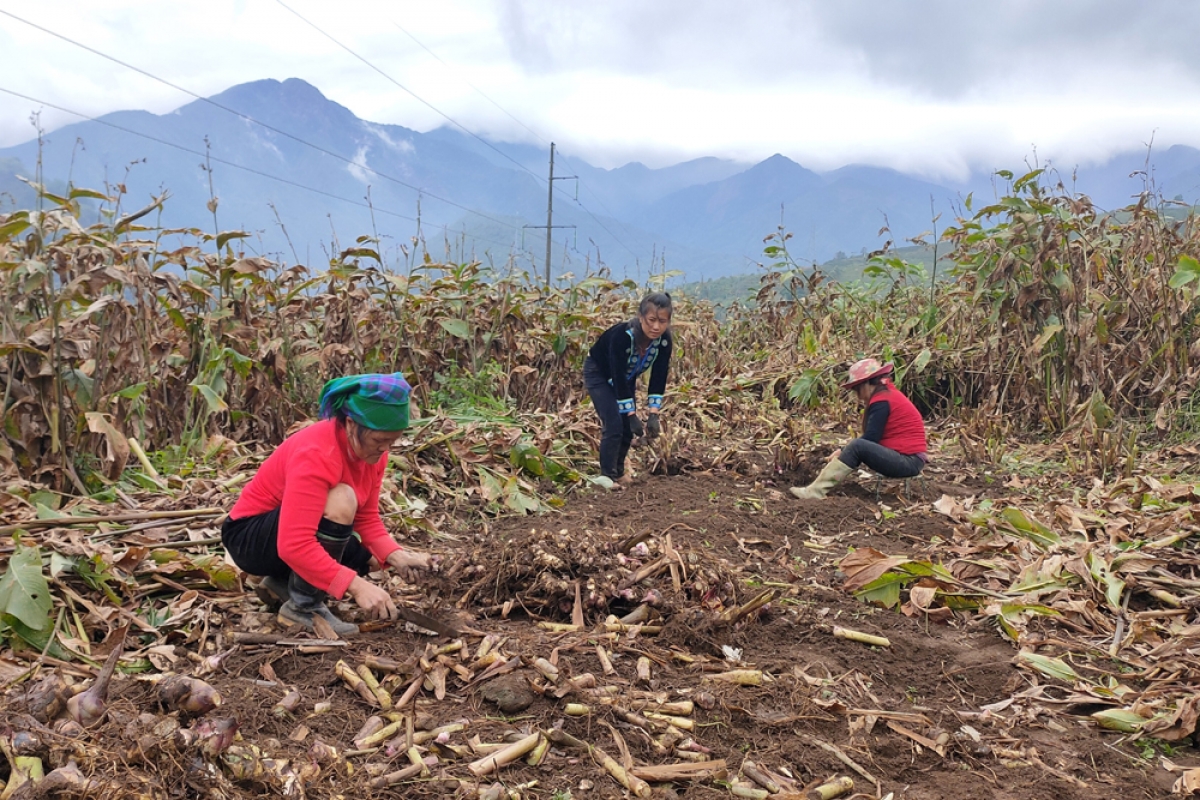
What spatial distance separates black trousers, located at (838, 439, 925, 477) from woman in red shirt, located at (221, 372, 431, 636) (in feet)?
10.1

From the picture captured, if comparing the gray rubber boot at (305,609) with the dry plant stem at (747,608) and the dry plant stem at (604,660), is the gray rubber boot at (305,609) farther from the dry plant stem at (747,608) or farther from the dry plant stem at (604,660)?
the dry plant stem at (747,608)

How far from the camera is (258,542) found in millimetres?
2756

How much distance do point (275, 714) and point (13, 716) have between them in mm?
584

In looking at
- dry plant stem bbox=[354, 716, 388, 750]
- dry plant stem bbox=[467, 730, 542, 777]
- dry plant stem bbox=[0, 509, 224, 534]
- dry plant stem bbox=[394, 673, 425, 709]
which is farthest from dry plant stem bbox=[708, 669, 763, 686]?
dry plant stem bbox=[0, 509, 224, 534]

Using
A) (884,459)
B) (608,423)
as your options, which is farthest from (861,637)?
(608,423)

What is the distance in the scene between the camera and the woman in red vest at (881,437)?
16.4ft

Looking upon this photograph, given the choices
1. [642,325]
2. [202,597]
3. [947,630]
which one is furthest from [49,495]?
[947,630]

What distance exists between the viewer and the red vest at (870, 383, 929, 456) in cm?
507

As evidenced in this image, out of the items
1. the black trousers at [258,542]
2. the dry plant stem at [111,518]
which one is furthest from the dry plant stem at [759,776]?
the dry plant stem at [111,518]

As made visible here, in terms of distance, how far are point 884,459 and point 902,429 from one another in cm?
26

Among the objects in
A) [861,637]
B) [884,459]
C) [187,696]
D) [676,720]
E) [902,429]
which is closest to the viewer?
[187,696]

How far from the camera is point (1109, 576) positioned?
10.5ft

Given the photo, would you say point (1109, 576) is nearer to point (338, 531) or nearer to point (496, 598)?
point (496, 598)

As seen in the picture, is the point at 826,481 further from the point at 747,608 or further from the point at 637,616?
the point at 637,616
